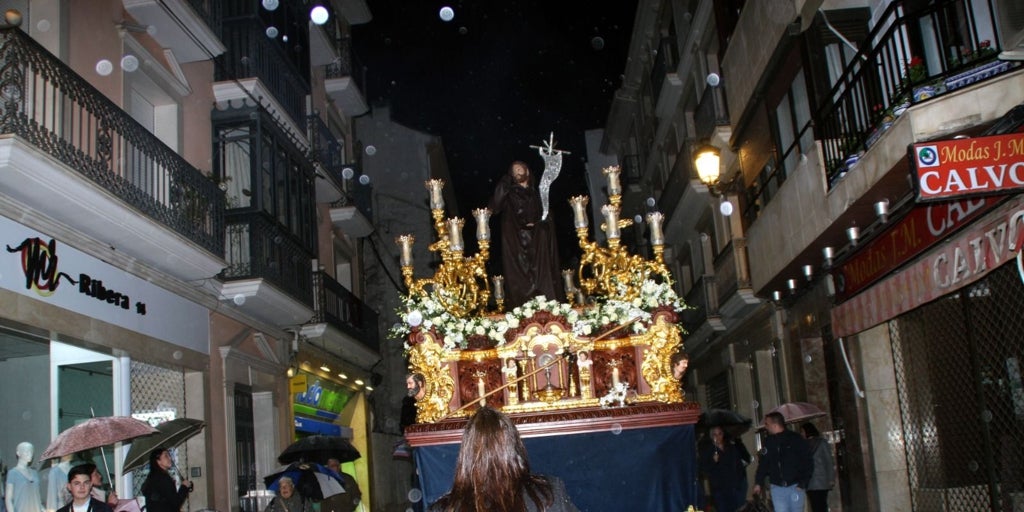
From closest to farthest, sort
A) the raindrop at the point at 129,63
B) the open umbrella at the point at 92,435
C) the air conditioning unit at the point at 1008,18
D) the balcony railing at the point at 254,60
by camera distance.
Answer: the air conditioning unit at the point at 1008,18, the open umbrella at the point at 92,435, the raindrop at the point at 129,63, the balcony railing at the point at 254,60

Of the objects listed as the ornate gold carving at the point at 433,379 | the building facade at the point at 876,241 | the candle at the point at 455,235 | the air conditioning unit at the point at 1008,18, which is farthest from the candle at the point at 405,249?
the air conditioning unit at the point at 1008,18

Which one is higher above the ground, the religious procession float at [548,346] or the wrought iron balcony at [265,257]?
the wrought iron balcony at [265,257]

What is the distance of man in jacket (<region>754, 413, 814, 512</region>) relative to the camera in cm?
1034

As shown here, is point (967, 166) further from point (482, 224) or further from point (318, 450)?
point (318, 450)

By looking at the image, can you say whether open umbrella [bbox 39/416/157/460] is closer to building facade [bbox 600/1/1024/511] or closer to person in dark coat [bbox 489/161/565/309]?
person in dark coat [bbox 489/161/565/309]

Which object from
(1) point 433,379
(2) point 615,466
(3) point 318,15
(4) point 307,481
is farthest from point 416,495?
(3) point 318,15

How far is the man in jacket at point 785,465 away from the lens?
1034 centimetres

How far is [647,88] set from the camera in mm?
30703

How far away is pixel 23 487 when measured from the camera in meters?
9.99

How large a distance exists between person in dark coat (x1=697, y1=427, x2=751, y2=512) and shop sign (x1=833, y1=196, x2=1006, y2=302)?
2497 millimetres

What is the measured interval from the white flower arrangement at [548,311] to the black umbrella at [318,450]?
12.1 feet

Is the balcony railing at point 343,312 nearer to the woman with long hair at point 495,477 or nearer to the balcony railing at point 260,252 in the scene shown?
the balcony railing at point 260,252

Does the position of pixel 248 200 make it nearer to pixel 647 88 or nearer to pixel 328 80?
pixel 328 80

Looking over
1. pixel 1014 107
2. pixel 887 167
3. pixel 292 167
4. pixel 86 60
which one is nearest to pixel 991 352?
pixel 887 167
